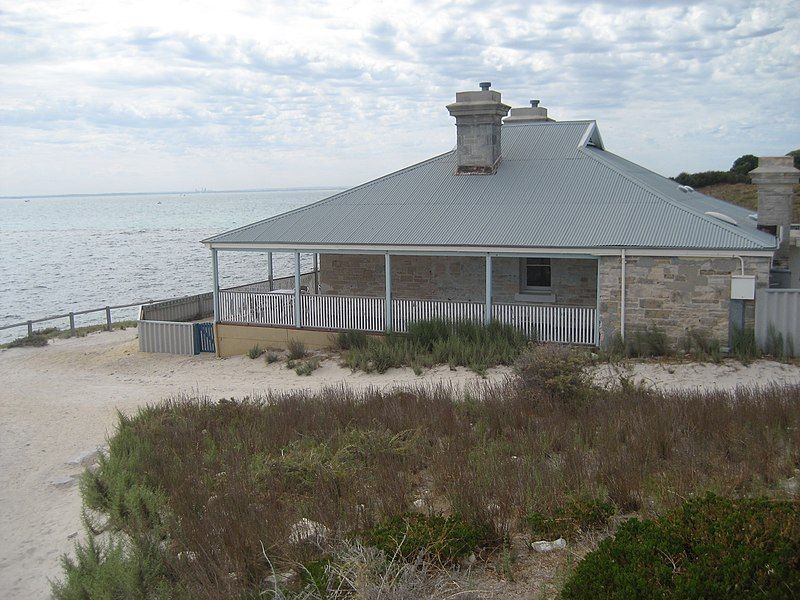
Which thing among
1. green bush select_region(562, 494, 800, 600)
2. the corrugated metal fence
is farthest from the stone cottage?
green bush select_region(562, 494, 800, 600)

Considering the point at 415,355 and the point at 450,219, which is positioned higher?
the point at 450,219

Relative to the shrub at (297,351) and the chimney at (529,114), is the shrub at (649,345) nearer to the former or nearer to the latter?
the shrub at (297,351)

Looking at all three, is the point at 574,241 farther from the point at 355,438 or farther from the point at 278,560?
the point at 278,560

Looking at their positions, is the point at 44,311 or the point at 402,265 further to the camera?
the point at 44,311

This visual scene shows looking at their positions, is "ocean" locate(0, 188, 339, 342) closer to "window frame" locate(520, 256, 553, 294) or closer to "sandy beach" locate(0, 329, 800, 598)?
"sandy beach" locate(0, 329, 800, 598)

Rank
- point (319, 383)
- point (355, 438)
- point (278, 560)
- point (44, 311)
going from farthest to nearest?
point (44, 311), point (319, 383), point (355, 438), point (278, 560)

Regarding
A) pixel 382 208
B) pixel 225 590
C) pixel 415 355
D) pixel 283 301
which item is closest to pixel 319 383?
pixel 415 355

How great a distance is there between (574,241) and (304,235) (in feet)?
21.1

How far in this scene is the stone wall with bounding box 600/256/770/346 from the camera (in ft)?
50.2

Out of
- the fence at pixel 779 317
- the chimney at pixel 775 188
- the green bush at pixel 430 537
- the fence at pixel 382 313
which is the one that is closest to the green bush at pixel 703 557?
the green bush at pixel 430 537

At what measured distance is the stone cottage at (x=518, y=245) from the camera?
15.7 meters

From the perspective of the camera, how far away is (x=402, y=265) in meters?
19.8

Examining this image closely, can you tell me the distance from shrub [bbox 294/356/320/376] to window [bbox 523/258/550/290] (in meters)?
5.34

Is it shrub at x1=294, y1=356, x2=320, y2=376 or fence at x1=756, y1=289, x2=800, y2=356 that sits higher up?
fence at x1=756, y1=289, x2=800, y2=356
